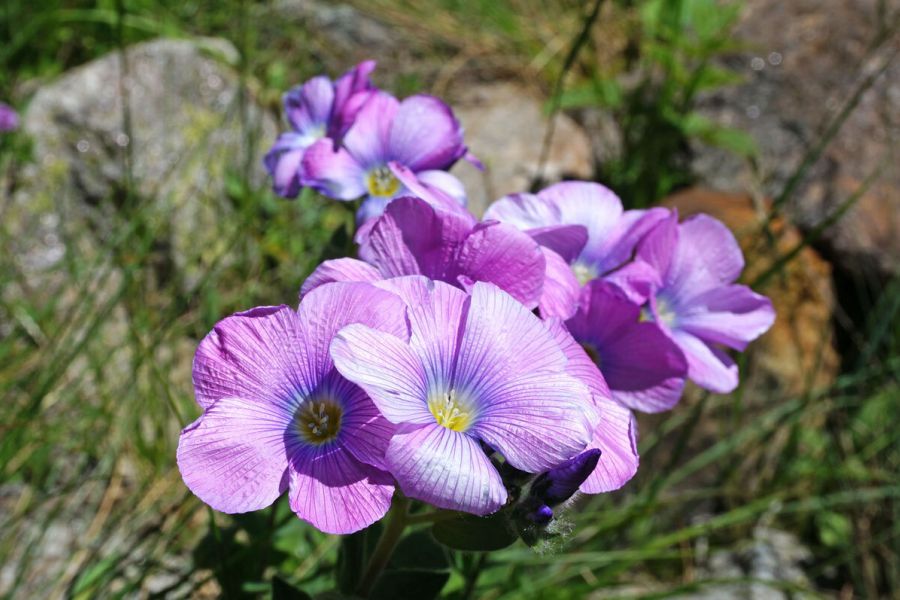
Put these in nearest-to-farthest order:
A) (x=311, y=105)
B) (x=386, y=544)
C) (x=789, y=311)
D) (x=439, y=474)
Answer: (x=439, y=474) < (x=386, y=544) < (x=311, y=105) < (x=789, y=311)

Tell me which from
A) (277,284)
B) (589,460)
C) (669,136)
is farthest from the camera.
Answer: (669,136)

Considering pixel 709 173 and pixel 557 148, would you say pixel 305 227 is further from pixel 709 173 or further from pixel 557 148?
pixel 709 173

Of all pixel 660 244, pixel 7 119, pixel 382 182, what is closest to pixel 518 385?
pixel 660 244

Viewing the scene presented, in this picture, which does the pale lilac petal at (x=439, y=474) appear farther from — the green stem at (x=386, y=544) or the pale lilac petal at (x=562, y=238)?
the pale lilac petal at (x=562, y=238)

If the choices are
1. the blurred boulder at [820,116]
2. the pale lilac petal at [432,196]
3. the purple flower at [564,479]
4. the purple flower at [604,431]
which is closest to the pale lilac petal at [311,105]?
the pale lilac petal at [432,196]

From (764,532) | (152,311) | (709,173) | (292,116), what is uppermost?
(292,116)

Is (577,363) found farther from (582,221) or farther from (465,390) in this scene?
(582,221)

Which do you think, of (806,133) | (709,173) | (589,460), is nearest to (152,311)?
(589,460)
